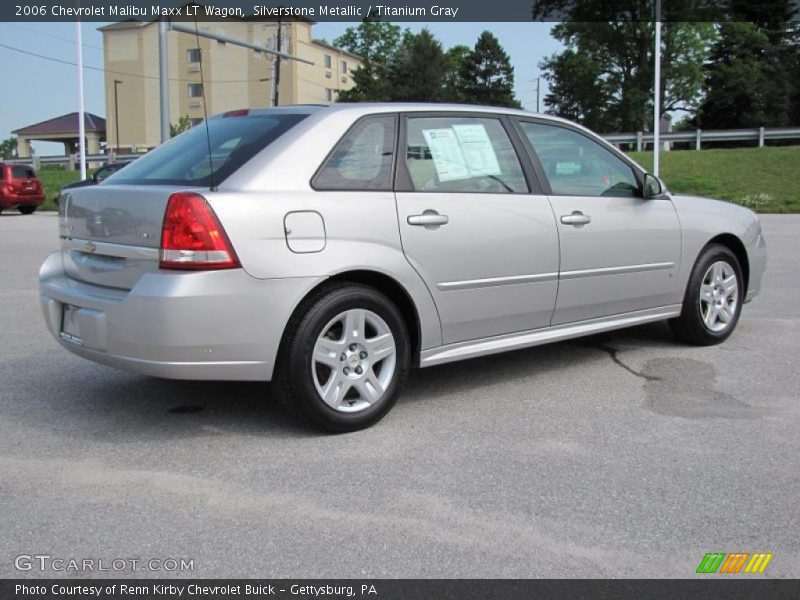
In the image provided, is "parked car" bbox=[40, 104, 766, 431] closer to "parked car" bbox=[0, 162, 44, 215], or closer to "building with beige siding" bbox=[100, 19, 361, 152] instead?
"parked car" bbox=[0, 162, 44, 215]

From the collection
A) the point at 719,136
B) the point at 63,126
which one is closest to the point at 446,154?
the point at 719,136

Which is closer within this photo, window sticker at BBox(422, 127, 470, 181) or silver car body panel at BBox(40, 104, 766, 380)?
silver car body panel at BBox(40, 104, 766, 380)

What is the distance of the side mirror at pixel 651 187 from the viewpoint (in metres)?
5.56

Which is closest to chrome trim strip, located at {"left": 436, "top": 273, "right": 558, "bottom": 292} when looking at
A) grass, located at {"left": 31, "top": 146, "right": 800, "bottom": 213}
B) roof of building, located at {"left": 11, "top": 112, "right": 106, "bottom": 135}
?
grass, located at {"left": 31, "top": 146, "right": 800, "bottom": 213}

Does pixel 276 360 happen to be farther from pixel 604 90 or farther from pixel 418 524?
pixel 604 90

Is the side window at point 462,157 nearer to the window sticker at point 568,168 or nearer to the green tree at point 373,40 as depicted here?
the window sticker at point 568,168

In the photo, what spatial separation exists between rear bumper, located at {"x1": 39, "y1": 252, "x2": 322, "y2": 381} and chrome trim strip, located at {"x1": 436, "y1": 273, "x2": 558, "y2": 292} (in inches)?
33.2

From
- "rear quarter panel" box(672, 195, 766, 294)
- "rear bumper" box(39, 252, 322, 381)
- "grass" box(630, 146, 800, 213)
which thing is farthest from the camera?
"grass" box(630, 146, 800, 213)

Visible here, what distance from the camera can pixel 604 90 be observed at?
5028 centimetres

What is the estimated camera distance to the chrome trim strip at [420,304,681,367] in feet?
15.0

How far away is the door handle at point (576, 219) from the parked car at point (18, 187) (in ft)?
81.3

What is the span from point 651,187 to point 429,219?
1.95m

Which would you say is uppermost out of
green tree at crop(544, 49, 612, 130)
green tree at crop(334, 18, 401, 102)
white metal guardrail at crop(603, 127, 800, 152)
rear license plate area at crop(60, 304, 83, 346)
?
green tree at crop(334, 18, 401, 102)

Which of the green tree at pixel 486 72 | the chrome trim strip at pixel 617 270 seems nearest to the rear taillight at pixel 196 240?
the chrome trim strip at pixel 617 270
